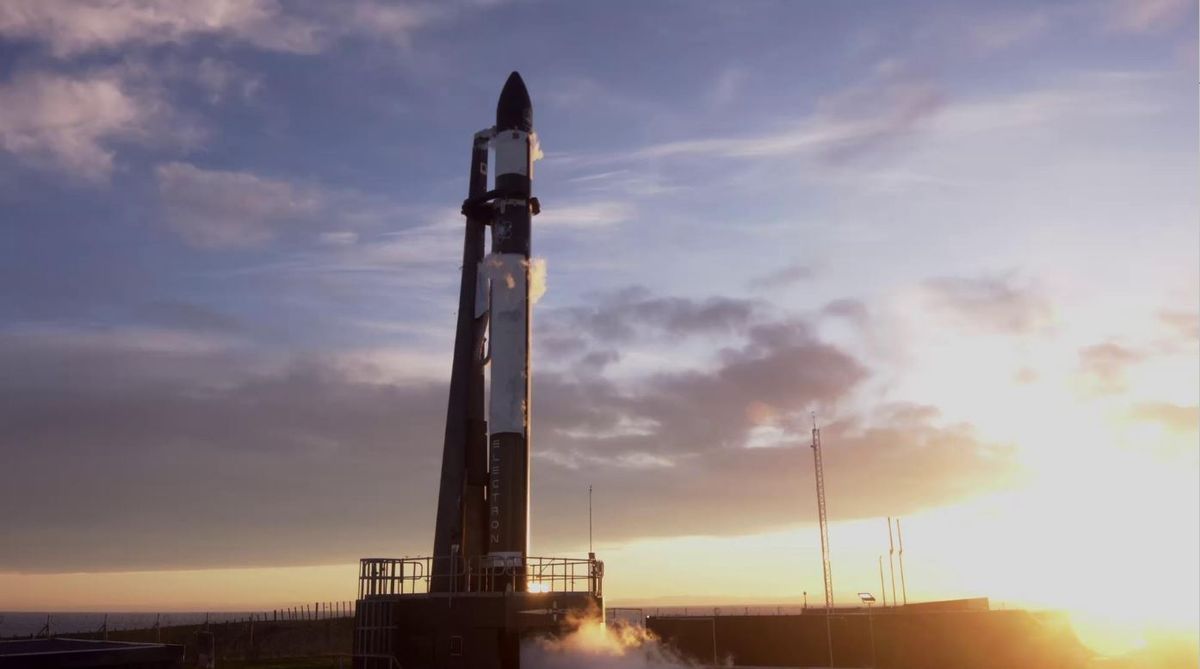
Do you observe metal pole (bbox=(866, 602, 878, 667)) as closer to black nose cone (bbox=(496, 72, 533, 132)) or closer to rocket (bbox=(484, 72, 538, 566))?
rocket (bbox=(484, 72, 538, 566))

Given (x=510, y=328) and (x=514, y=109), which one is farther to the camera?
(x=514, y=109)

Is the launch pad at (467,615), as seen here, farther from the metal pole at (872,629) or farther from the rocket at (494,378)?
the metal pole at (872,629)

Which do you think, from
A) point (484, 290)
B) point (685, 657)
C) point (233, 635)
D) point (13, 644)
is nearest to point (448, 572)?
point (484, 290)

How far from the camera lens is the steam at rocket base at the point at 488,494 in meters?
31.3

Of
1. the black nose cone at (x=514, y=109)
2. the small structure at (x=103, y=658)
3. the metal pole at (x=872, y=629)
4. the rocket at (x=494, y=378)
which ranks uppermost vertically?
the black nose cone at (x=514, y=109)

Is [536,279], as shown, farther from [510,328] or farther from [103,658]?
[103,658]

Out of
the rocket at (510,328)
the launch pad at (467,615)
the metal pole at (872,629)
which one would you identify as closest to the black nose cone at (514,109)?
the rocket at (510,328)

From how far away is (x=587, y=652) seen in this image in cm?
3167

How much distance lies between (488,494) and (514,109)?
16337 mm

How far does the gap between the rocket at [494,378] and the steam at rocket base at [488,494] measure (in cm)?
4

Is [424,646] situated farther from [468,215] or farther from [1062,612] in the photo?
[1062,612]

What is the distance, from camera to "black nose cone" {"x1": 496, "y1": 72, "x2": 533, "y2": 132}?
1556 inches

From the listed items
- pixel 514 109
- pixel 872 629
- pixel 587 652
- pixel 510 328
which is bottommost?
pixel 872 629

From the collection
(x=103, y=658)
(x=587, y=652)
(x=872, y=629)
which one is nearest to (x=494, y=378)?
(x=587, y=652)
